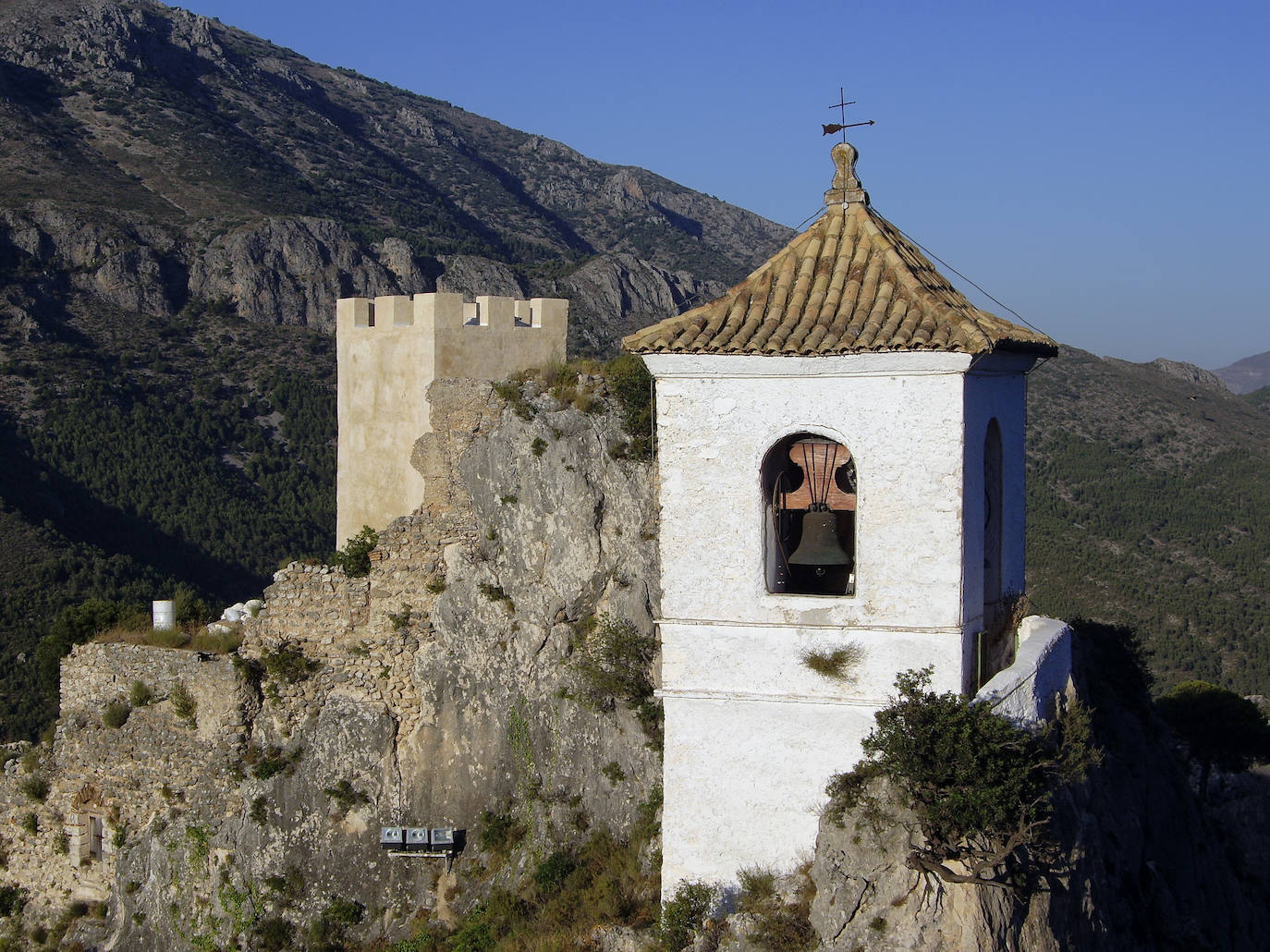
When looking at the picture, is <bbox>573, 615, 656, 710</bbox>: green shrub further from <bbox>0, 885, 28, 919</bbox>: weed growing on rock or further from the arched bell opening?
<bbox>0, 885, 28, 919</bbox>: weed growing on rock

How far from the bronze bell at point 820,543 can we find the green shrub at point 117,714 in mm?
10269

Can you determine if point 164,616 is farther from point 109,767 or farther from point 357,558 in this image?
point 357,558

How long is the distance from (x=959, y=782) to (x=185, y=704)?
34.6ft

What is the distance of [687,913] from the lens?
9.27 meters

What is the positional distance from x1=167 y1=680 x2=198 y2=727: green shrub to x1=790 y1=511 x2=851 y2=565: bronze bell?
919 cm

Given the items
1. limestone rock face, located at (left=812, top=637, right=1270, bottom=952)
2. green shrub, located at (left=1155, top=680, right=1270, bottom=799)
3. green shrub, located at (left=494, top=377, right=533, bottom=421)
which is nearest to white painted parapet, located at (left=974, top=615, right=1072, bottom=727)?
limestone rock face, located at (left=812, top=637, right=1270, bottom=952)

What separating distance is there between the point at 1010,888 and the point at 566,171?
80.6 metres

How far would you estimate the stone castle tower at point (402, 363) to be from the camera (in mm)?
16031

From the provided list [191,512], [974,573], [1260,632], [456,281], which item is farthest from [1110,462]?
[974,573]

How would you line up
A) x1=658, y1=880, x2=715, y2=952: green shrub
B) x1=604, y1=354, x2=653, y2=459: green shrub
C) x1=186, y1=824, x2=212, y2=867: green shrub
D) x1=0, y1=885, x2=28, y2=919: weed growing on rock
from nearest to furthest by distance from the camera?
x1=658, y1=880, x2=715, y2=952: green shrub
x1=604, y1=354, x2=653, y2=459: green shrub
x1=186, y1=824, x2=212, y2=867: green shrub
x1=0, y1=885, x2=28, y2=919: weed growing on rock

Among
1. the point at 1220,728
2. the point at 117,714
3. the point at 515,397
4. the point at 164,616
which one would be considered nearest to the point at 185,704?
the point at 117,714

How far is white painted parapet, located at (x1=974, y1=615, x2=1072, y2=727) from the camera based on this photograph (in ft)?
29.4

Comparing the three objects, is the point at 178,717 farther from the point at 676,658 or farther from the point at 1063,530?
the point at 1063,530

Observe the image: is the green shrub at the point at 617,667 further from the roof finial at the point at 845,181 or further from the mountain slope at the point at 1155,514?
the mountain slope at the point at 1155,514
